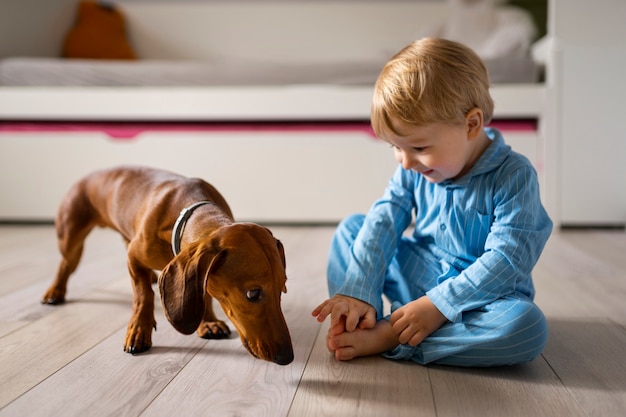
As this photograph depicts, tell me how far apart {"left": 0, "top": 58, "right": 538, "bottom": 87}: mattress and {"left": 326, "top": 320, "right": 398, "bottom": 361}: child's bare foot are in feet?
4.90

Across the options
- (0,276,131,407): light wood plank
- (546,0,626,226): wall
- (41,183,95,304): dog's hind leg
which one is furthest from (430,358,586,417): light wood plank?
(546,0,626,226): wall

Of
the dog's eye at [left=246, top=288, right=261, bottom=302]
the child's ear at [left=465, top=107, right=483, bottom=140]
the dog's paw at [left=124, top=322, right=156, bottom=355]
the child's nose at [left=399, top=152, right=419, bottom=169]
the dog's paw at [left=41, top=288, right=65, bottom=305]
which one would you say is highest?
the child's ear at [left=465, top=107, right=483, bottom=140]

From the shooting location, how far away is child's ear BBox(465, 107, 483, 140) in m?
1.02

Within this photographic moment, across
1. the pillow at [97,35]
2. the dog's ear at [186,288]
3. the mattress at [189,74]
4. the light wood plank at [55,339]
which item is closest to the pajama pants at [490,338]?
the dog's ear at [186,288]

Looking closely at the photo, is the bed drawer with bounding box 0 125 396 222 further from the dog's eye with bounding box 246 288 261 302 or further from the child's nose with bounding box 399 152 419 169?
the dog's eye with bounding box 246 288 261 302

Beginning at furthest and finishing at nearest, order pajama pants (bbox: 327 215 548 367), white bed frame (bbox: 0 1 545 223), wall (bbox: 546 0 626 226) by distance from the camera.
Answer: white bed frame (bbox: 0 1 545 223), wall (bbox: 546 0 626 226), pajama pants (bbox: 327 215 548 367)

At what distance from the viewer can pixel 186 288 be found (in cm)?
85

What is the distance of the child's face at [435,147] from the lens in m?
1.00

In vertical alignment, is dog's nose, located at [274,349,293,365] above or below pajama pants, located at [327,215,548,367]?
above

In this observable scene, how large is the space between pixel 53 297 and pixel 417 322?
801 mm

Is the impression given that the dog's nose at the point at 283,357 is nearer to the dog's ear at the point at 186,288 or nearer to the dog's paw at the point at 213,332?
the dog's ear at the point at 186,288

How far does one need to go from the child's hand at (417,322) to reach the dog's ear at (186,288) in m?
0.31

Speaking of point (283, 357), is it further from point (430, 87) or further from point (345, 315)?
point (430, 87)

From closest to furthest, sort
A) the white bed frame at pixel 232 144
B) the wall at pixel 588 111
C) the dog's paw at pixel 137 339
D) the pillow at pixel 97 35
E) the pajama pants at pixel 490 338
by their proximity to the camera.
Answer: the pajama pants at pixel 490 338, the dog's paw at pixel 137 339, the wall at pixel 588 111, the white bed frame at pixel 232 144, the pillow at pixel 97 35
